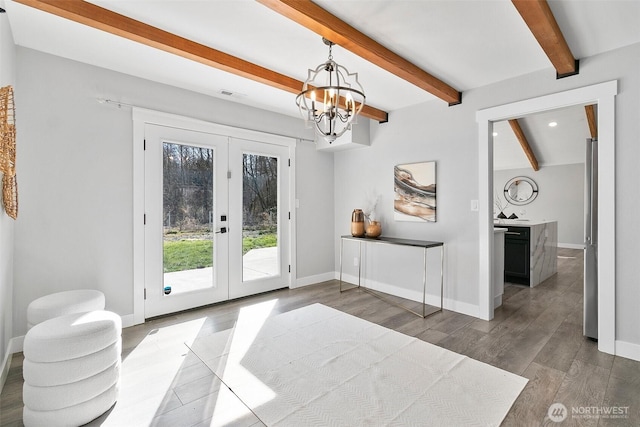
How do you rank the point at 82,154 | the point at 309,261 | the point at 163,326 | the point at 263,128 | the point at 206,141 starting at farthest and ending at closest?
the point at 309,261, the point at 263,128, the point at 206,141, the point at 163,326, the point at 82,154

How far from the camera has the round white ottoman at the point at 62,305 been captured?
218 centimetres

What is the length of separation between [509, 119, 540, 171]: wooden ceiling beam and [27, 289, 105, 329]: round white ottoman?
7.00 meters

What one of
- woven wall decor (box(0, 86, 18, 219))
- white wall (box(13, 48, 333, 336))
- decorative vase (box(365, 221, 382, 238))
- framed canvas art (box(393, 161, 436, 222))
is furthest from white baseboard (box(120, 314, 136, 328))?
framed canvas art (box(393, 161, 436, 222))

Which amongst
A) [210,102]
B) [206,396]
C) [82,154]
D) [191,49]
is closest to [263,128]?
[210,102]

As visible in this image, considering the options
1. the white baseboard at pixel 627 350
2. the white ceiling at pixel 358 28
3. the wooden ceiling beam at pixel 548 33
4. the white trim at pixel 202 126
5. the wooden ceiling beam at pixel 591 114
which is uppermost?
the wooden ceiling beam at pixel 591 114

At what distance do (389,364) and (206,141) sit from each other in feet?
9.80

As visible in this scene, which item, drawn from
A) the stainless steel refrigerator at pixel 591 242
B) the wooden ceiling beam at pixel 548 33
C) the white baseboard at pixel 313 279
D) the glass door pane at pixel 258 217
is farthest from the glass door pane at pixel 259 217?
the stainless steel refrigerator at pixel 591 242

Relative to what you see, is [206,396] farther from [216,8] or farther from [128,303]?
[216,8]

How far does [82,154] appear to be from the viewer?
2.80 meters

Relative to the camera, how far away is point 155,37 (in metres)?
2.26

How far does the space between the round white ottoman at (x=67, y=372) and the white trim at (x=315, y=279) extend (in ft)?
9.53

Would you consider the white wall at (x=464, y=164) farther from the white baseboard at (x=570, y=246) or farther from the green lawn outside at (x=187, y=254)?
the white baseboard at (x=570, y=246)

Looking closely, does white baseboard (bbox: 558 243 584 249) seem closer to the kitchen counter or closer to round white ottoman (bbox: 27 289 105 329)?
the kitchen counter

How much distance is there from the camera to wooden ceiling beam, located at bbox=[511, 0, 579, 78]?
74.0 inches
